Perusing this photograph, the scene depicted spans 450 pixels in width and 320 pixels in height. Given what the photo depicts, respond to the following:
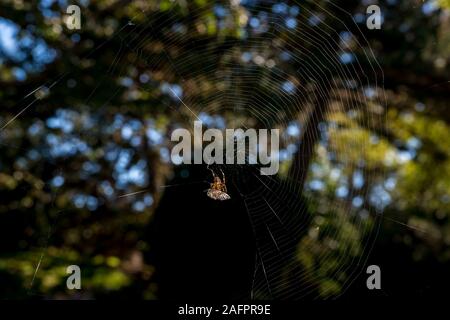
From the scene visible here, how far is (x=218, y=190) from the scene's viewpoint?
3.18 metres

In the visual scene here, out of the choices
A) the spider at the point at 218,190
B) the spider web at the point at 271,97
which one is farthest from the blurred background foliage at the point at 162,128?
the spider at the point at 218,190

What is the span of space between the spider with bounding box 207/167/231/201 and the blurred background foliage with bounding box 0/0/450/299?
0.56m

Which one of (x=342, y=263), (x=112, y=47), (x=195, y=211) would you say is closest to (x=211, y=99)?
(x=195, y=211)

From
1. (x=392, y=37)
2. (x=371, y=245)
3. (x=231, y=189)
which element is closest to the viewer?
(x=231, y=189)

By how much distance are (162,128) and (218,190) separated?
71.2 inches

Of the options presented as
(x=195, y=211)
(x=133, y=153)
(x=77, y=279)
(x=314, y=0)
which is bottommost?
(x=77, y=279)

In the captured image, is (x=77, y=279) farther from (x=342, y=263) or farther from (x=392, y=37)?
(x=392, y=37)

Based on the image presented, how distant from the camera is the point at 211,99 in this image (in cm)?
368

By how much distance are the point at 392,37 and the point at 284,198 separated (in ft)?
6.92
